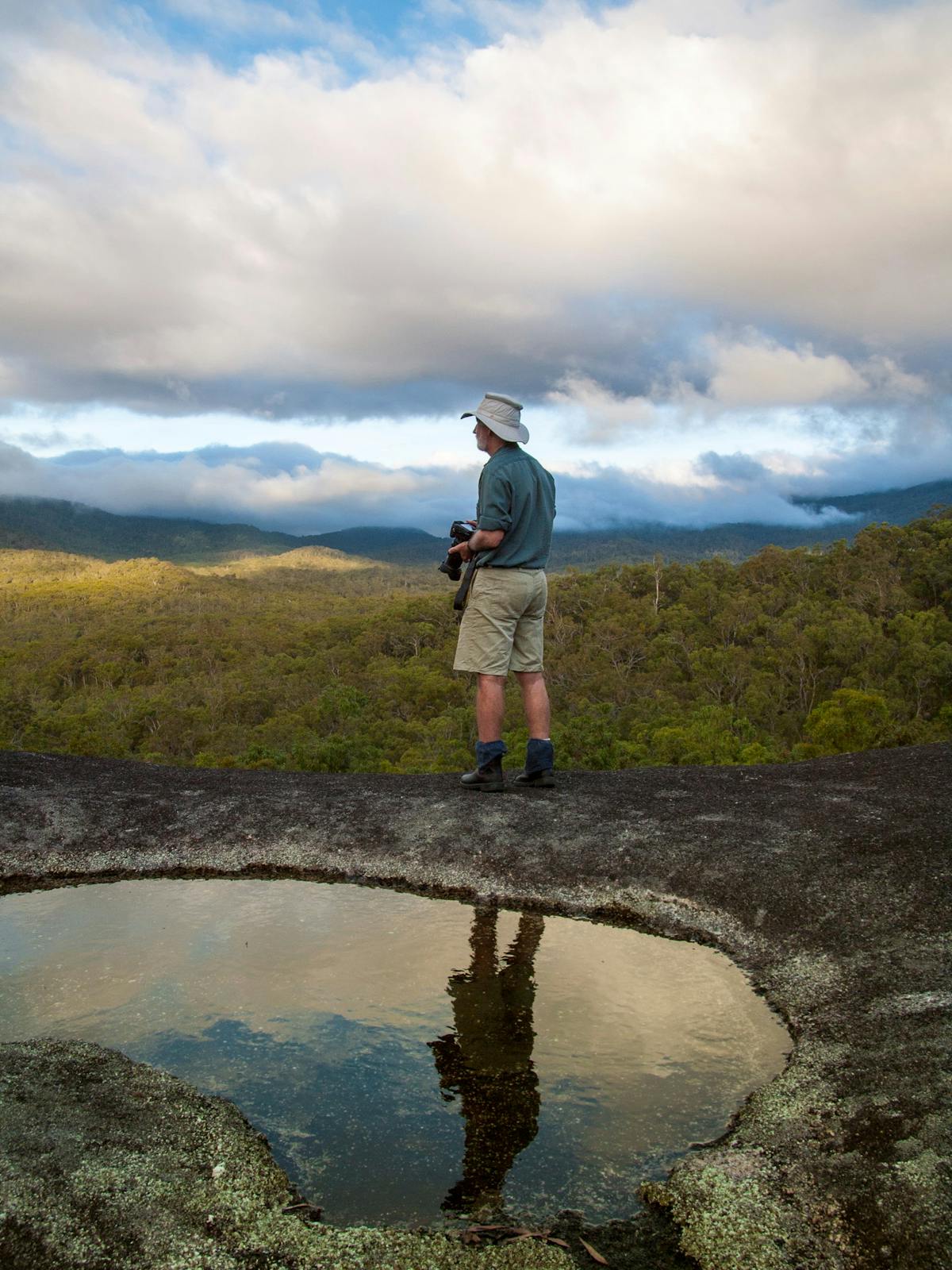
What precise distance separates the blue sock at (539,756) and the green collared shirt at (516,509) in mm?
A: 1224

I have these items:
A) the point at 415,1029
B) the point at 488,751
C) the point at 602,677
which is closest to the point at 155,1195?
the point at 415,1029

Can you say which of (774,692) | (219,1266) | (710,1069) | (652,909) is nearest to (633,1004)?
(710,1069)

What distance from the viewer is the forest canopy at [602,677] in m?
21.5

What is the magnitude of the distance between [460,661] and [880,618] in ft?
133

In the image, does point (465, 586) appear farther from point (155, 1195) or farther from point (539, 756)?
point (155, 1195)

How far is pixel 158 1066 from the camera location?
3355 millimetres

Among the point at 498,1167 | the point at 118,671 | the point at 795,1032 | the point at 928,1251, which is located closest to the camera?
the point at 928,1251

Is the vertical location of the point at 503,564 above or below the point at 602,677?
above

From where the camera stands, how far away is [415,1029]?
3658 mm

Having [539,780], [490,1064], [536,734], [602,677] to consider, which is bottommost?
[602,677]

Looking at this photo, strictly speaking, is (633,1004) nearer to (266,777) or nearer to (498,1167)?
(498,1167)

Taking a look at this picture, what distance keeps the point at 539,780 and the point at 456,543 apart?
178cm

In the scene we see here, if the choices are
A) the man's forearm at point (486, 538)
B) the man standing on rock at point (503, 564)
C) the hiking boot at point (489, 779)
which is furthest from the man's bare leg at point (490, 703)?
the man's forearm at point (486, 538)

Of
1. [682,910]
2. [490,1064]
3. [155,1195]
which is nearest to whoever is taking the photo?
[155,1195]
